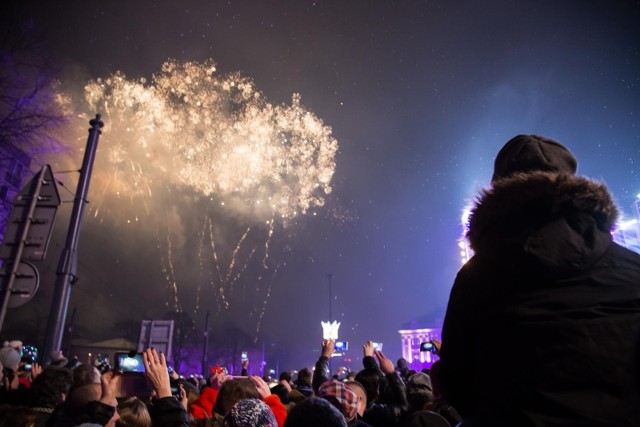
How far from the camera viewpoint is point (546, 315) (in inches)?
73.3

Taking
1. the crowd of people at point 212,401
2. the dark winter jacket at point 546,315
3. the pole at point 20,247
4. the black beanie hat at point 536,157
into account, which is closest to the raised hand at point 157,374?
the crowd of people at point 212,401

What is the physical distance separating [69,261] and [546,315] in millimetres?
12358

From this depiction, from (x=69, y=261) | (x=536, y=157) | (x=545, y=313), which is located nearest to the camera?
(x=545, y=313)

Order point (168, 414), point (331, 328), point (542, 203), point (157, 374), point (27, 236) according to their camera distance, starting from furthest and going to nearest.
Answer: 1. point (331, 328)
2. point (27, 236)
3. point (157, 374)
4. point (168, 414)
5. point (542, 203)

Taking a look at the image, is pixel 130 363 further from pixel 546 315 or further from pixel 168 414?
pixel 546 315

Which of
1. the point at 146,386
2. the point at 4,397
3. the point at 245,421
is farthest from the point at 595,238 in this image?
the point at 4,397

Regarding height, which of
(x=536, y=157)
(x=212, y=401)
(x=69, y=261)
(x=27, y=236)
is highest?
(x=69, y=261)

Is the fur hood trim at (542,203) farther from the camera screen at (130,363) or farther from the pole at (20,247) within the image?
the pole at (20,247)

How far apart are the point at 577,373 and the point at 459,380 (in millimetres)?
534

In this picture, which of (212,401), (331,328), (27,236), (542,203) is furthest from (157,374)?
(331,328)

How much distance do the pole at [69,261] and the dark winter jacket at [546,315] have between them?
37.9 ft

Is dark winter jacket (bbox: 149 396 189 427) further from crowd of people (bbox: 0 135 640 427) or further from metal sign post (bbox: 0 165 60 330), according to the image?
metal sign post (bbox: 0 165 60 330)

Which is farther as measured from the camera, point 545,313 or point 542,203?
point 542,203

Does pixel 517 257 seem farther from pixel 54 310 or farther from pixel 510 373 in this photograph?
pixel 54 310
